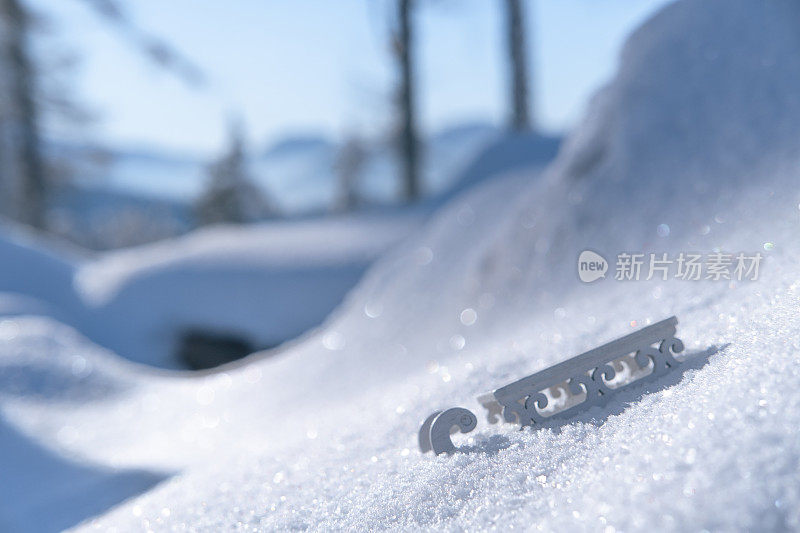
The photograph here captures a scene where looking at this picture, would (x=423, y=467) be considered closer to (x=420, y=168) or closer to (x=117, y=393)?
(x=117, y=393)

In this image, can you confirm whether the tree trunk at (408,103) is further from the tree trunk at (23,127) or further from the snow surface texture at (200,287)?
the tree trunk at (23,127)

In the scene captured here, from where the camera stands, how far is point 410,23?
9.72 meters

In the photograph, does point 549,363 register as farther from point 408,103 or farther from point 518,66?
point 408,103

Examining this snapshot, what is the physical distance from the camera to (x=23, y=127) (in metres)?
13.9

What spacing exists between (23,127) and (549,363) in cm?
1511

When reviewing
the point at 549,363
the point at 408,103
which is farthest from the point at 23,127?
the point at 549,363

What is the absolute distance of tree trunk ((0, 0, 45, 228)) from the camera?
44.3 feet

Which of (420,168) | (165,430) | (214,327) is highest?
(420,168)

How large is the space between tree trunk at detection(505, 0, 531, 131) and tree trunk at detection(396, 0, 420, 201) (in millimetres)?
1741

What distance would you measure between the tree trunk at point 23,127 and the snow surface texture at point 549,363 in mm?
11117

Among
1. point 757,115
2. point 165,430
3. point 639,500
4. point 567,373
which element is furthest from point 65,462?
point 757,115

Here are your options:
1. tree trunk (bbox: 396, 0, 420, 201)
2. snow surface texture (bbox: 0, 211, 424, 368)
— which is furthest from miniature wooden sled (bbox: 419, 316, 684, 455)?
tree trunk (bbox: 396, 0, 420, 201)

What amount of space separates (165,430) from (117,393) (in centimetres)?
69

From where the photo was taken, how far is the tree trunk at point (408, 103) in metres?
9.70
